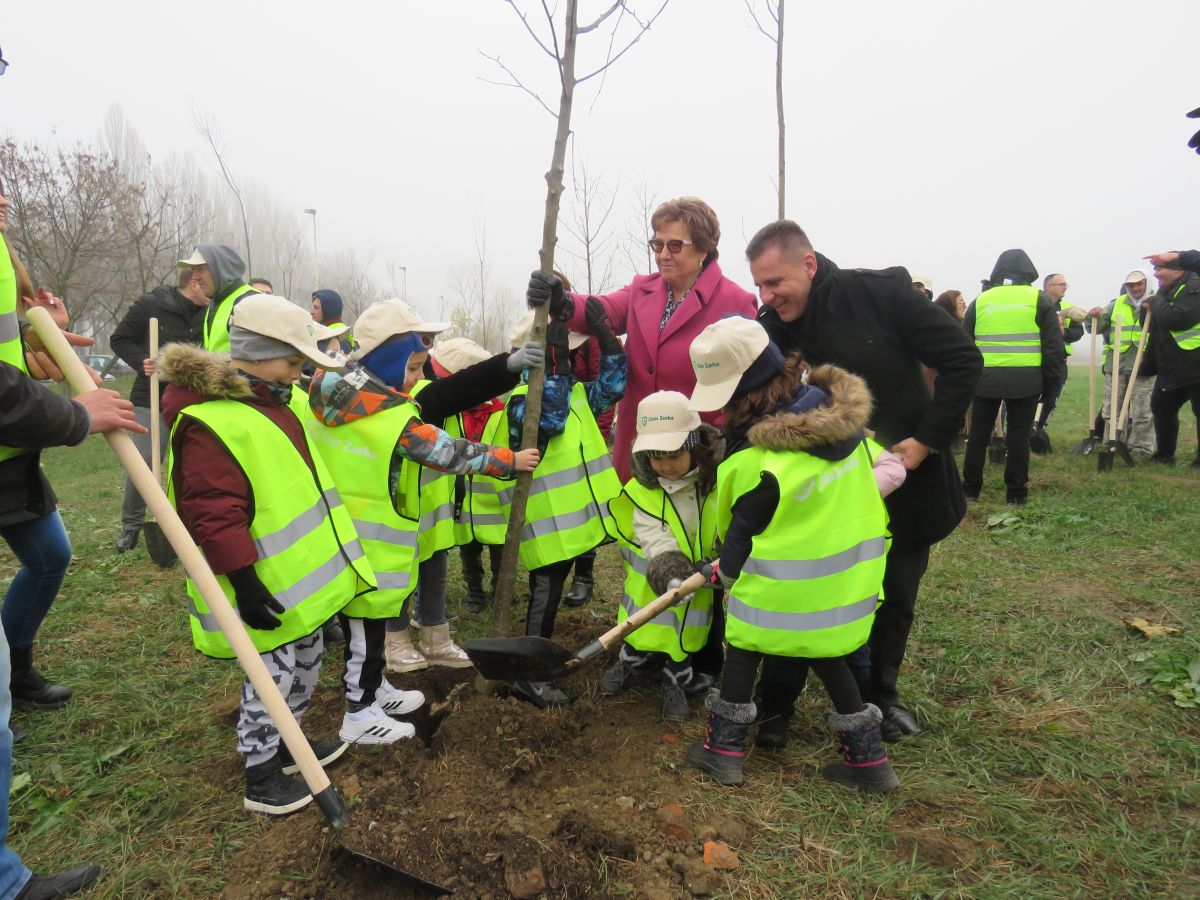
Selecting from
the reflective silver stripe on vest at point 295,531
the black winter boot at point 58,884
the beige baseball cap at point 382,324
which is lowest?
the black winter boot at point 58,884

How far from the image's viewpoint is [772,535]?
246 centimetres

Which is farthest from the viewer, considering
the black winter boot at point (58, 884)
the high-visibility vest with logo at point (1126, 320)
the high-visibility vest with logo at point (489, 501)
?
the high-visibility vest with logo at point (1126, 320)

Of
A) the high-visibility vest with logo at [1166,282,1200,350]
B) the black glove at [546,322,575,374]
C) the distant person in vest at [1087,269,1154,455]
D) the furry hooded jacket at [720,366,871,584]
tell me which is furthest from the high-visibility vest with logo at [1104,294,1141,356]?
the black glove at [546,322,575,374]

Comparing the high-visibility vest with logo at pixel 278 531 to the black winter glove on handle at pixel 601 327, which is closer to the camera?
the high-visibility vest with logo at pixel 278 531

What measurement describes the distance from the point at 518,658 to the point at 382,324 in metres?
1.50

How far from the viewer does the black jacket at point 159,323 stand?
516cm

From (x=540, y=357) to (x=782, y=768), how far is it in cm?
189

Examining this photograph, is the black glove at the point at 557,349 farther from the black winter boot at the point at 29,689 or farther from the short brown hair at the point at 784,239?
the black winter boot at the point at 29,689

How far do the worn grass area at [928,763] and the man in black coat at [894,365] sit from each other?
0.42m

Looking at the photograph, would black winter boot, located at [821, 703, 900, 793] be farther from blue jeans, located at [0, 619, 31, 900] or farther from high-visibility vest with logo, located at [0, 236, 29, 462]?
high-visibility vest with logo, located at [0, 236, 29, 462]

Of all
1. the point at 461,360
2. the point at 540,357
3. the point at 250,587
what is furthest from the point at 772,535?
the point at 461,360

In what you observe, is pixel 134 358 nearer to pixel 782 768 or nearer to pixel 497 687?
pixel 497 687

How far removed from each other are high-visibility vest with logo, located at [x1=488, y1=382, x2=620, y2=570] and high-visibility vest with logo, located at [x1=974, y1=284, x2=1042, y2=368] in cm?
480

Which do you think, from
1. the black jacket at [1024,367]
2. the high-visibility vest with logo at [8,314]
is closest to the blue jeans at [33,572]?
the high-visibility vest with logo at [8,314]
